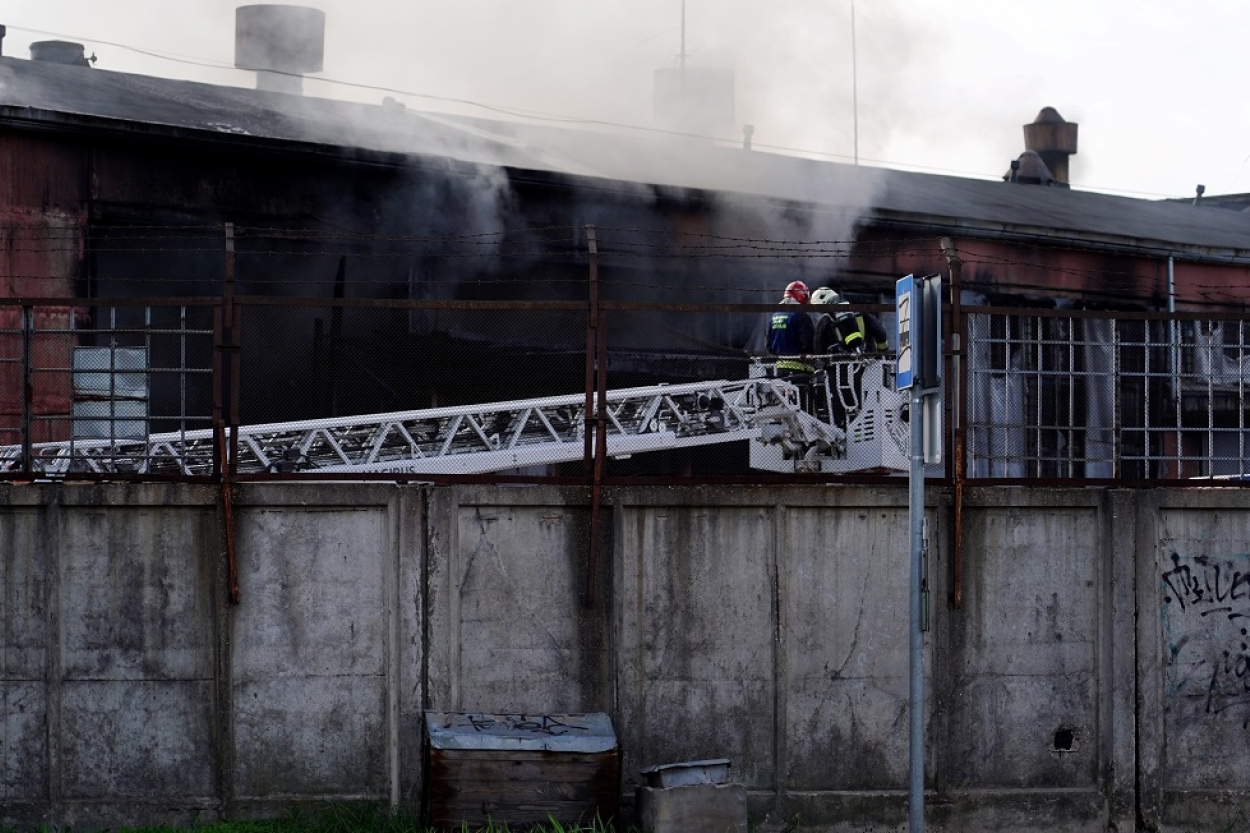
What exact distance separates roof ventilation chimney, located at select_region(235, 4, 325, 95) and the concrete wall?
1932 cm

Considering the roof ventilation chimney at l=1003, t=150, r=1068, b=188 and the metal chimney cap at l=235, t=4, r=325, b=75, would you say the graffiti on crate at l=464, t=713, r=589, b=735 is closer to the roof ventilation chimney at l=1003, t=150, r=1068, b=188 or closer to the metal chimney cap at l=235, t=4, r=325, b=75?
the metal chimney cap at l=235, t=4, r=325, b=75

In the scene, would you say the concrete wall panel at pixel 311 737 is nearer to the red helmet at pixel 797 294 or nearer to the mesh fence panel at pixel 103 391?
the mesh fence panel at pixel 103 391

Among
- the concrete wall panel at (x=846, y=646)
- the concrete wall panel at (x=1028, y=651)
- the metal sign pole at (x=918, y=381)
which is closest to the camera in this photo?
the metal sign pole at (x=918, y=381)

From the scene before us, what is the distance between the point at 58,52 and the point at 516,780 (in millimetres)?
18784

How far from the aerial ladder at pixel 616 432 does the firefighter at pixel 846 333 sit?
0.62ft

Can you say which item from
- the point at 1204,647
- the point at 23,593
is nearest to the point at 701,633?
the point at 1204,647

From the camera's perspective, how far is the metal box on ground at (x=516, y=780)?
9.87 metres

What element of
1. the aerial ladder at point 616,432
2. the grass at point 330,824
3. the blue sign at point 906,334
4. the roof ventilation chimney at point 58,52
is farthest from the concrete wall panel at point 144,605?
the roof ventilation chimney at point 58,52

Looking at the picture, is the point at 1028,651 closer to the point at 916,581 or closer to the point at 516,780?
the point at 916,581

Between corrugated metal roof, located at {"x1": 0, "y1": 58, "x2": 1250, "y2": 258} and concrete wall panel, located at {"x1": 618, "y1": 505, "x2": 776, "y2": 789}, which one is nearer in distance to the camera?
concrete wall panel, located at {"x1": 618, "y1": 505, "x2": 776, "y2": 789}

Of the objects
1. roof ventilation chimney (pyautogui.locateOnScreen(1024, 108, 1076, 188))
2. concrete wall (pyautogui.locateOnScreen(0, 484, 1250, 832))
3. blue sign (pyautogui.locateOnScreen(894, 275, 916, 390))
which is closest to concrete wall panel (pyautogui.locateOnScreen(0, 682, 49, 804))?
concrete wall (pyautogui.locateOnScreen(0, 484, 1250, 832))

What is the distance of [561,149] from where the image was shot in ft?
71.7

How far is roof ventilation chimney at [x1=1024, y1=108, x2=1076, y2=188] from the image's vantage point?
41.6 m

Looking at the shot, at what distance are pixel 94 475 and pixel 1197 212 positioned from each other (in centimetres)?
2819
